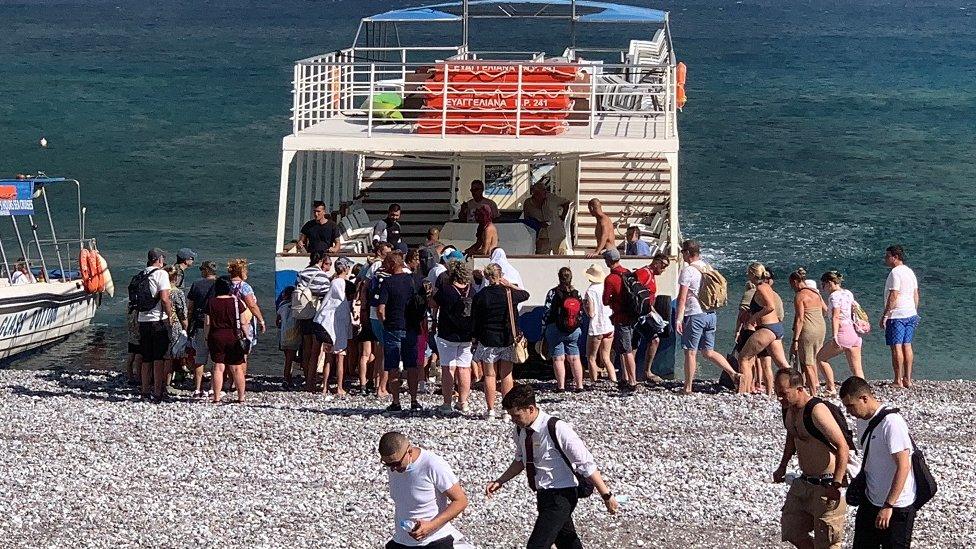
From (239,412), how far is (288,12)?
14194 cm

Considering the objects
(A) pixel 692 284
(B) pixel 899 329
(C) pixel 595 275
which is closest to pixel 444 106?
(C) pixel 595 275

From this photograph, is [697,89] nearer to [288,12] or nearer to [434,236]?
[434,236]

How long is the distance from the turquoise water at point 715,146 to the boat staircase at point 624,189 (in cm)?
354

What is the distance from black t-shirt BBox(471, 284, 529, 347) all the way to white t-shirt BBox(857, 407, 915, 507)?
4975mm

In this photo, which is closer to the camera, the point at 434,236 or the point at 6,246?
the point at 434,236

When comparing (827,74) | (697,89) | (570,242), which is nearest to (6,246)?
(570,242)

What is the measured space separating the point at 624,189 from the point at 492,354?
296 inches

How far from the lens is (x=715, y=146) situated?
50.7 m

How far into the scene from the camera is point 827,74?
8150 centimetres

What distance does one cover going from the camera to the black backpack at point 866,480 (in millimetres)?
7648

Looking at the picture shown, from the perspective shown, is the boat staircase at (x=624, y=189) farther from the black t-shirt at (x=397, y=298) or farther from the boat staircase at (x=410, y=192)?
the black t-shirt at (x=397, y=298)

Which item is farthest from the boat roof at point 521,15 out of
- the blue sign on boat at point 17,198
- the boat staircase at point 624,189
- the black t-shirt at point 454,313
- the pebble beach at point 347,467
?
the black t-shirt at point 454,313

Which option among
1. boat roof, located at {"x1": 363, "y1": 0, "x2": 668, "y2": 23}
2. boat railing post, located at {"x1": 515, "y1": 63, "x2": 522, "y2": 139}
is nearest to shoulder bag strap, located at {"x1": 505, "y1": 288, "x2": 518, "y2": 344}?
boat railing post, located at {"x1": 515, "y1": 63, "x2": 522, "y2": 139}

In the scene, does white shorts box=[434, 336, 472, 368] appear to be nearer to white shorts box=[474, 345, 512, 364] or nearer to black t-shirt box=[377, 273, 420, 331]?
white shorts box=[474, 345, 512, 364]
